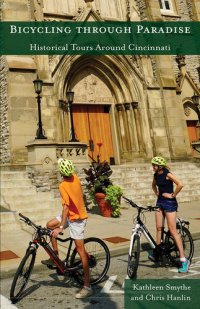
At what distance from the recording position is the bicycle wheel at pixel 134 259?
4.53m

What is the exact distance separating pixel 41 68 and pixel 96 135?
186 inches

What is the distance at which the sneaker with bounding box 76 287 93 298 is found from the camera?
4.08 m

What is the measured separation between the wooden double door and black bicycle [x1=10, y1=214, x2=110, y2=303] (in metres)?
12.6

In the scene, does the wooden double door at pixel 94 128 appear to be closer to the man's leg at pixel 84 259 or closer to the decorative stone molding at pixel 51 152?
the decorative stone molding at pixel 51 152

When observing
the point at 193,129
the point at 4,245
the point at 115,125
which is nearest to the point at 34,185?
the point at 4,245

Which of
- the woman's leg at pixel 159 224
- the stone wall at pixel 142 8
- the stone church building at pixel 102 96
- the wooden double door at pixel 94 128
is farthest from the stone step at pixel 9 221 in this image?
the stone wall at pixel 142 8

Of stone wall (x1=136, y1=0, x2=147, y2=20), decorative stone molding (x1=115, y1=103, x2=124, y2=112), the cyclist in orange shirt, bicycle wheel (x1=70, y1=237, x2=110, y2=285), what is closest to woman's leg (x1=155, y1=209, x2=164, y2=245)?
bicycle wheel (x1=70, y1=237, x2=110, y2=285)

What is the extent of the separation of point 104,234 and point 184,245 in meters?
2.70

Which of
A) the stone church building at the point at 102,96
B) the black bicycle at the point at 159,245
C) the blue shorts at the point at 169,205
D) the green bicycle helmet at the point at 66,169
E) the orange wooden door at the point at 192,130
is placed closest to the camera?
the green bicycle helmet at the point at 66,169

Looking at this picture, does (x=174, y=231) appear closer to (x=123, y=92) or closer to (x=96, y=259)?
(x=96, y=259)

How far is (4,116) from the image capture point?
49.5ft

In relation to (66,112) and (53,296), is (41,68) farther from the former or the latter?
(53,296)

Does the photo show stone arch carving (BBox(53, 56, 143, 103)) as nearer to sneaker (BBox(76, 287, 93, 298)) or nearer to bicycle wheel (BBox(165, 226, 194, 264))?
bicycle wheel (BBox(165, 226, 194, 264))

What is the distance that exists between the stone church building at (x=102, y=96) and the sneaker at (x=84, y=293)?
10.6m
